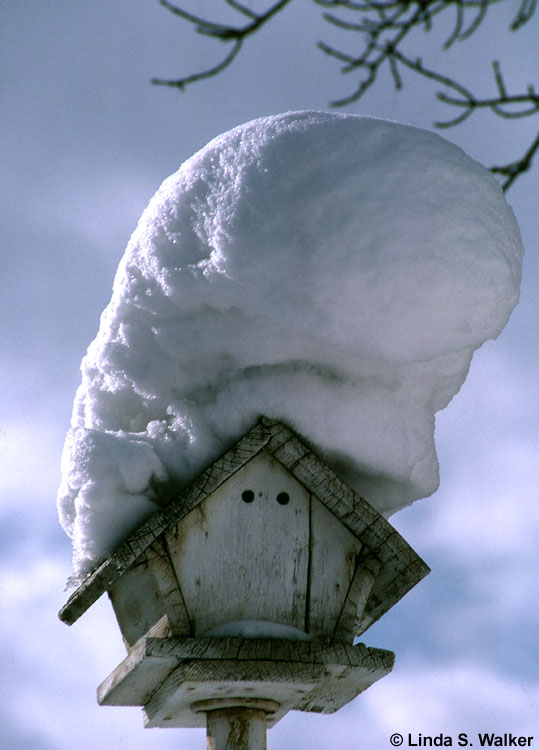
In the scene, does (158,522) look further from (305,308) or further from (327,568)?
(305,308)

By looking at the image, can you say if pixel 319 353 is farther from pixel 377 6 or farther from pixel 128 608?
pixel 377 6

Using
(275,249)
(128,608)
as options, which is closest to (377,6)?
(275,249)

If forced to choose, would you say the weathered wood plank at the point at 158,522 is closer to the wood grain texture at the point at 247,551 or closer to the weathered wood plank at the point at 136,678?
the wood grain texture at the point at 247,551

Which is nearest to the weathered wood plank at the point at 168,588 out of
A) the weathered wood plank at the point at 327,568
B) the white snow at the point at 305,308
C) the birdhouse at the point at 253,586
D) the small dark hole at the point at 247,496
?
the birdhouse at the point at 253,586

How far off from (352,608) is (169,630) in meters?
0.55

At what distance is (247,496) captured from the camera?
2975 millimetres

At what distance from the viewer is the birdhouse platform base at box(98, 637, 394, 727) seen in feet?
8.91

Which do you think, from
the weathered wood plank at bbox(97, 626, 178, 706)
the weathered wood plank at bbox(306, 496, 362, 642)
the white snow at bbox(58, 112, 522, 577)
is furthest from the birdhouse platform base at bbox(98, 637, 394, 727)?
the white snow at bbox(58, 112, 522, 577)

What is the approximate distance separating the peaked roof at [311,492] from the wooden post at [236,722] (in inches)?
19.3

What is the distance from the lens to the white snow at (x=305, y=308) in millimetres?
2895

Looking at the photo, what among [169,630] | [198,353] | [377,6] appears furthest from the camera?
[198,353]

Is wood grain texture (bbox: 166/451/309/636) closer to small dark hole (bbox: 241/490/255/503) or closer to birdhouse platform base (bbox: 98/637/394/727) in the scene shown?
small dark hole (bbox: 241/490/255/503)

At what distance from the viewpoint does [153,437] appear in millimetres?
3035

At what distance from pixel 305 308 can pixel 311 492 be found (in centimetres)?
56
